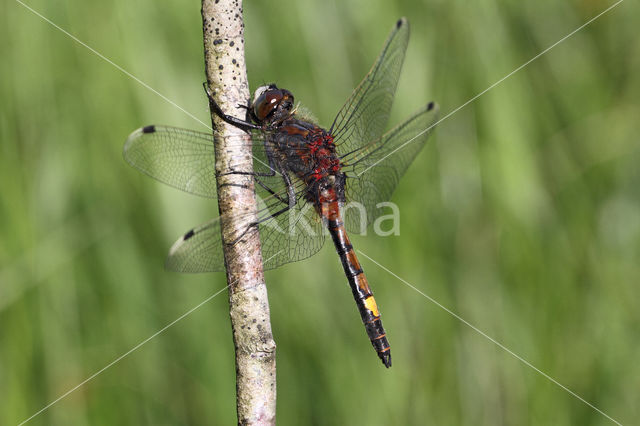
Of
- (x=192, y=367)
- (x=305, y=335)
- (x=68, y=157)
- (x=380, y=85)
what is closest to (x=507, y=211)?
(x=380, y=85)

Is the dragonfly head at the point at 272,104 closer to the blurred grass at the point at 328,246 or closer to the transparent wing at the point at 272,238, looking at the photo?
the transparent wing at the point at 272,238

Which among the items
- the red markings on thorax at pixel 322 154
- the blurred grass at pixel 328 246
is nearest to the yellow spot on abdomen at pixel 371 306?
the blurred grass at pixel 328 246

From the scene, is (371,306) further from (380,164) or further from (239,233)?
(239,233)

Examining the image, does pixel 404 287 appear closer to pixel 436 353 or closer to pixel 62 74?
pixel 436 353

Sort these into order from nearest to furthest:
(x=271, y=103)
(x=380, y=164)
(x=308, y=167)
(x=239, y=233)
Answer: (x=239, y=233) → (x=271, y=103) → (x=308, y=167) → (x=380, y=164)

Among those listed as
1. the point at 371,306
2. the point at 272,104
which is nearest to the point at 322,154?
the point at 272,104

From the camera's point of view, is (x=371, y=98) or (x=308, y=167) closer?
(x=308, y=167)

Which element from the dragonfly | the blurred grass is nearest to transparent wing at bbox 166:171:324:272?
the dragonfly
